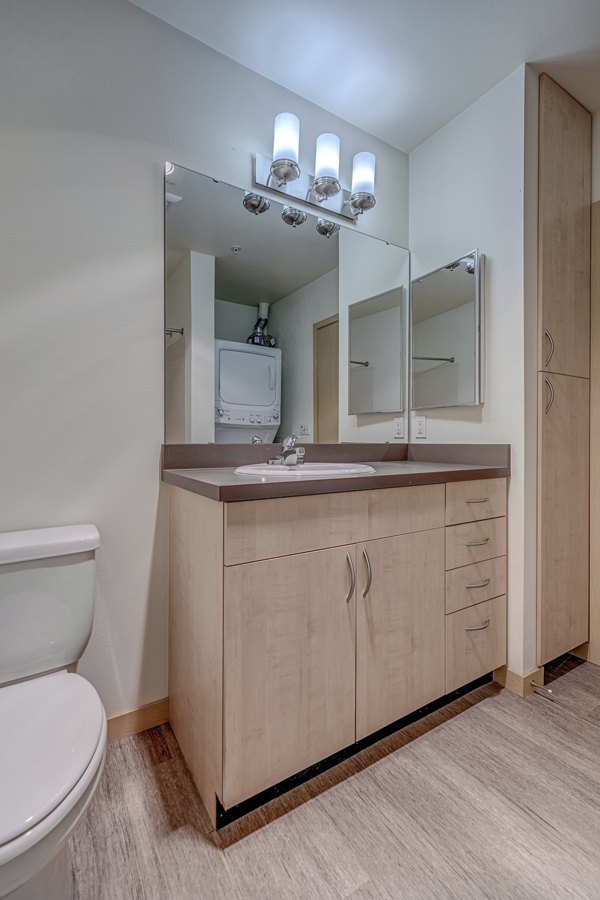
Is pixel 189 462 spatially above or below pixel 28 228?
below

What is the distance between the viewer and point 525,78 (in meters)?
1.67

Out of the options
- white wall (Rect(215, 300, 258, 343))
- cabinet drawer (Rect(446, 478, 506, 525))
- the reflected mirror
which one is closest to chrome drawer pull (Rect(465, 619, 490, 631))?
cabinet drawer (Rect(446, 478, 506, 525))

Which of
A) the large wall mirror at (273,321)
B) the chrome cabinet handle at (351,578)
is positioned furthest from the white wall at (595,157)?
the chrome cabinet handle at (351,578)

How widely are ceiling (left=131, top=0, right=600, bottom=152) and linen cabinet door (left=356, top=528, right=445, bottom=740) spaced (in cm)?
178

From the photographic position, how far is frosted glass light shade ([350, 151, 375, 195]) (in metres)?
1.91

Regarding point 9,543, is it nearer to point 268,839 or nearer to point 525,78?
point 268,839

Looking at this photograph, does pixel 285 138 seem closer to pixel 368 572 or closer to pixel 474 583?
pixel 368 572

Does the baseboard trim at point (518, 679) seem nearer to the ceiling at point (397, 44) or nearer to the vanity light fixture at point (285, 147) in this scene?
the vanity light fixture at point (285, 147)

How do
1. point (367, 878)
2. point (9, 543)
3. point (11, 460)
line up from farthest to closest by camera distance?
1. point (11, 460)
2. point (9, 543)
3. point (367, 878)

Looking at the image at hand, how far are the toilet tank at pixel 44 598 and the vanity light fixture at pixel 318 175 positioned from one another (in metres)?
1.50

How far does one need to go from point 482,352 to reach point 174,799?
75.1 inches

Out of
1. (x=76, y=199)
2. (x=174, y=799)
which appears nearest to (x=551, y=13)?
(x=76, y=199)

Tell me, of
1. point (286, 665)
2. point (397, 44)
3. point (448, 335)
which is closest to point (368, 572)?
point (286, 665)

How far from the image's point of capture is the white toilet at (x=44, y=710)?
2.36 feet
